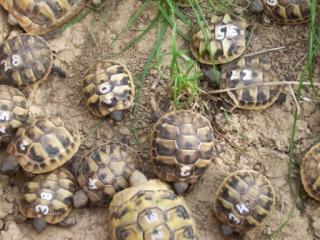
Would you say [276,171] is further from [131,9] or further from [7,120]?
[7,120]

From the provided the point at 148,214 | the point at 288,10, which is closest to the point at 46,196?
the point at 148,214

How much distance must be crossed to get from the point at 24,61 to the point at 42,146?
86 centimetres

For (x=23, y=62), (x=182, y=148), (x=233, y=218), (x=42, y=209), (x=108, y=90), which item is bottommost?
(x=233, y=218)

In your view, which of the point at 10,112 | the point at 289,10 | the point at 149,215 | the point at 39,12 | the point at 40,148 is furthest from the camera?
the point at 39,12

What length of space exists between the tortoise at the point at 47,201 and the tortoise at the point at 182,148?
794 millimetres

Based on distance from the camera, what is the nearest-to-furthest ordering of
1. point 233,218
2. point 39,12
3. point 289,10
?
1. point 233,218
2. point 289,10
3. point 39,12

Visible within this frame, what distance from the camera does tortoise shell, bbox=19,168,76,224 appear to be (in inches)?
197

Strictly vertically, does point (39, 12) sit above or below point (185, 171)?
above

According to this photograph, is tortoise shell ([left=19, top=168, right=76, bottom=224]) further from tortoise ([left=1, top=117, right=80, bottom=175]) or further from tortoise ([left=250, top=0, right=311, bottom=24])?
tortoise ([left=250, top=0, right=311, bottom=24])

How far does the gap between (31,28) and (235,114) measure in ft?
6.84

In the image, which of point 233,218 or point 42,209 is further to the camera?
point 42,209

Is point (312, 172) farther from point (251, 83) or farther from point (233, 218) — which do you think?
point (251, 83)

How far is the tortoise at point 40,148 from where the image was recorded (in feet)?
16.7

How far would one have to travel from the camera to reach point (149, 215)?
470cm
